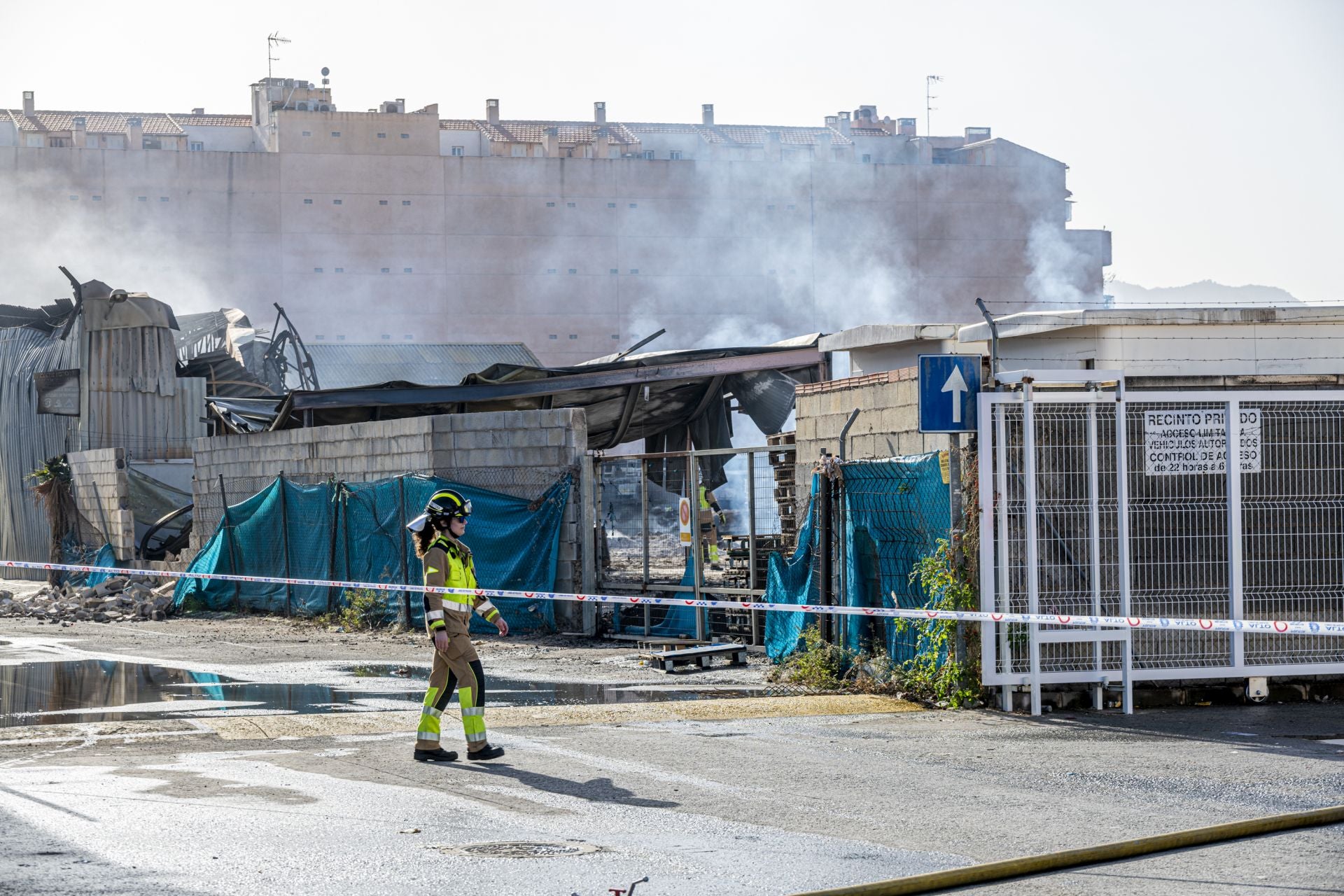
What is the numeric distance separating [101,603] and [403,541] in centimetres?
710

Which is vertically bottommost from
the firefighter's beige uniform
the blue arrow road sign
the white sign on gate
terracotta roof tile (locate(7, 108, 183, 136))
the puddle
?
the puddle

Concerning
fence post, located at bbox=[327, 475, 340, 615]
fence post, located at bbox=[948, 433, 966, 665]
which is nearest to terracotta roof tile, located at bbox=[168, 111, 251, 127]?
fence post, located at bbox=[327, 475, 340, 615]

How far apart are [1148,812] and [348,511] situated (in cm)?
1543

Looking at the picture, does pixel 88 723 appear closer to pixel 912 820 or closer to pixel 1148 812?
pixel 912 820

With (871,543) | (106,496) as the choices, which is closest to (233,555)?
(106,496)

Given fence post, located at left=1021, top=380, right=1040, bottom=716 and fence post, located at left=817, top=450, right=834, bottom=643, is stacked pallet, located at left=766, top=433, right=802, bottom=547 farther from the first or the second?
fence post, located at left=1021, top=380, right=1040, bottom=716

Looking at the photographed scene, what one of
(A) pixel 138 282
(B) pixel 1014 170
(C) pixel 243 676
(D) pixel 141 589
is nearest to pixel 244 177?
(A) pixel 138 282

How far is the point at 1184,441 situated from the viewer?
38.0 ft

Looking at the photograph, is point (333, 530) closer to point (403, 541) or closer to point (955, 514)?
point (403, 541)

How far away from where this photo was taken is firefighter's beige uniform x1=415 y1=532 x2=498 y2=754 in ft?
29.9

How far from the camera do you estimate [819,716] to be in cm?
1101

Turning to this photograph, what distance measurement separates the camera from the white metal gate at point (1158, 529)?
11.1 m

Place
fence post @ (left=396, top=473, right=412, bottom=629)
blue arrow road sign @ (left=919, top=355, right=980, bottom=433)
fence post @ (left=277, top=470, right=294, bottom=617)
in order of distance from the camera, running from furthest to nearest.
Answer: fence post @ (left=277, top=470, right=294, bottom=617), fence post @ (left=396, top=473, right=412, bottom=629), blue arrow road sign @ (left=919, top=355, right=980, bottom=433)

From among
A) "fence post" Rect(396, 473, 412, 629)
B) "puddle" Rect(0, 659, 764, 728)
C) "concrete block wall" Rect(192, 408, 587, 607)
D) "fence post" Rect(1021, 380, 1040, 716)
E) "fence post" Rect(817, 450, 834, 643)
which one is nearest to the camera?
"fence post" Rect(1021, 380, 1040, 716)
